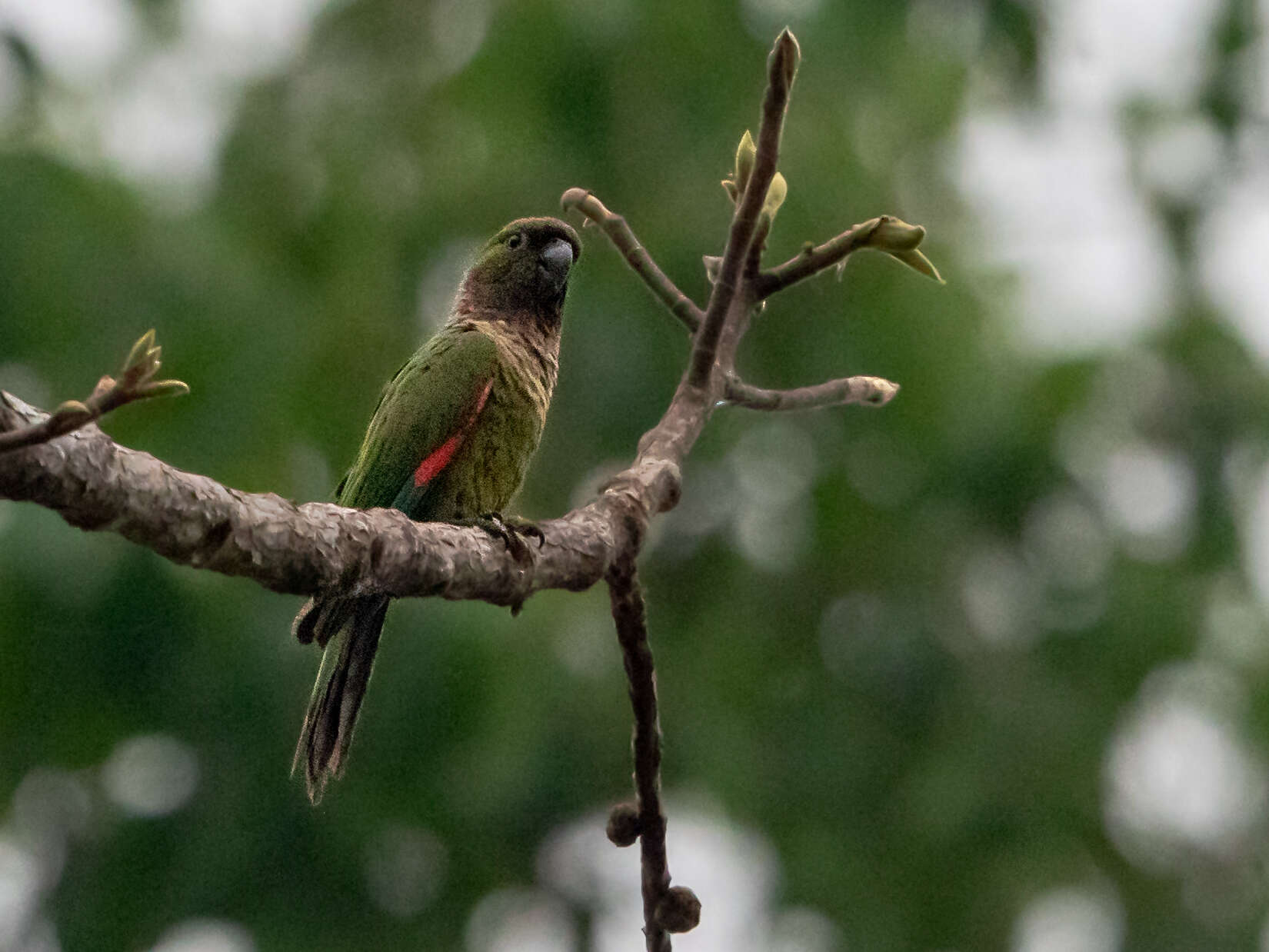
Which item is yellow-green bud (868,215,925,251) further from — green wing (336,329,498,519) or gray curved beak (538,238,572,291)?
gray curved beak (538,238,572,291)

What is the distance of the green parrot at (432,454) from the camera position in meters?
3.21

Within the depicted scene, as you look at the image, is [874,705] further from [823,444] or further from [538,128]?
[538,128]

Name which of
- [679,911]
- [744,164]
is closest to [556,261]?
[744,164]

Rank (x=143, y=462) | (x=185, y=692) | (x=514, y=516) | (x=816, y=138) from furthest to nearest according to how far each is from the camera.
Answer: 1. (x=816, y=138)
2. (x=185, y=692)
3. (x=514, y=516)
4. (x=143, y=462)

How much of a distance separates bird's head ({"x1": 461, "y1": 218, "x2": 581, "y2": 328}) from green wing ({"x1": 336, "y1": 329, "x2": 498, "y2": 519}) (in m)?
0.54

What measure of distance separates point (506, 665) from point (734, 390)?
13.4 ft

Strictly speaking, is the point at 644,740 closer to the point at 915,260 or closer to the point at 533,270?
the point at 915,260

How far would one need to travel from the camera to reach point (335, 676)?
3305 millimetres

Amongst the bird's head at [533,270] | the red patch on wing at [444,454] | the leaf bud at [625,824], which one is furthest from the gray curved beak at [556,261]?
the leaf bud at [625,824]

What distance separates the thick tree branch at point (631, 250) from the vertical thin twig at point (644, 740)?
1.79 feet

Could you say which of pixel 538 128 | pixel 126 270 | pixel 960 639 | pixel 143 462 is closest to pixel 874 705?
pixel 960 639

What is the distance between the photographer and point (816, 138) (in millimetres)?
8008

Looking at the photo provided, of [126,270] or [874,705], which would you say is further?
[874,705]

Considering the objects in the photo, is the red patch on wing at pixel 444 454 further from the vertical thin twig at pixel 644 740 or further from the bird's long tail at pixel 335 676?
the vertical thin twig at pixel 644 740
